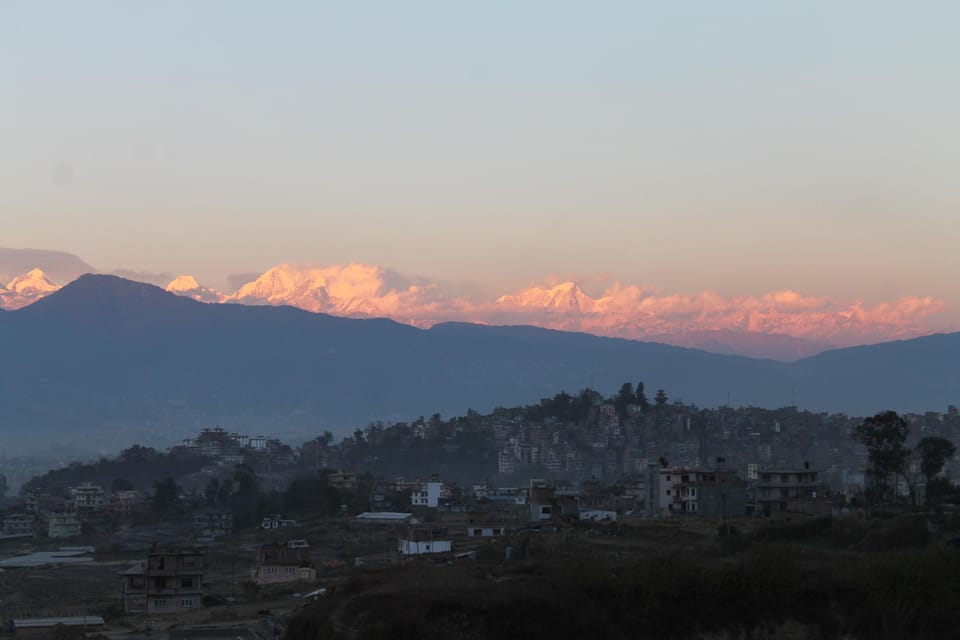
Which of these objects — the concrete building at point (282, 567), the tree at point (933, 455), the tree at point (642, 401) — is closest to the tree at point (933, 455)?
the tree at point (933, 455)

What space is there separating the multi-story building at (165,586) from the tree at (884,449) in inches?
1119

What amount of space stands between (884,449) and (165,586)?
3187 centimetres

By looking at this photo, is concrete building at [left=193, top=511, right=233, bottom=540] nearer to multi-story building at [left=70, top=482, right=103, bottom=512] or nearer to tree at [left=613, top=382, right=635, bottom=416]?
multi-story building at [left=70, top=482, right=103, bottom=512]

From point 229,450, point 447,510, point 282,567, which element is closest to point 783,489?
point 282,567

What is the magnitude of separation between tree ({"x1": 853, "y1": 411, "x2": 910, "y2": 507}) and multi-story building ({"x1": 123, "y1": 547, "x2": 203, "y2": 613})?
Result: 93.3 ft

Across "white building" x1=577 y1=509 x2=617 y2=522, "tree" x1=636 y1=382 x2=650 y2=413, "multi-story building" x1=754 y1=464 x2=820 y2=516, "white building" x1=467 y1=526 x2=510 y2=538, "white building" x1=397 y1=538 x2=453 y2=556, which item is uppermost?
"tree" x1=636 y1=382 x2=650 y2=413

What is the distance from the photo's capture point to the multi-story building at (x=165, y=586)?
50.1 m

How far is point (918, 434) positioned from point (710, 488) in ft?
288

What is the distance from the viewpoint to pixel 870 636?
35.2 meters

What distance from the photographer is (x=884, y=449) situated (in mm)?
64500

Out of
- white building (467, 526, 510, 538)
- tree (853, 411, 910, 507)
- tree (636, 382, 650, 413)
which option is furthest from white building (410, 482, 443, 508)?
tree (636, 382, 650, 413)

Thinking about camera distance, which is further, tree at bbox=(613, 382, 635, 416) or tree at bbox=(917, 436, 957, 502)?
tree at bbox=(613, 382, 635, 416)

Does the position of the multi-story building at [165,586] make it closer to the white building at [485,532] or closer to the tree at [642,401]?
the white building at [485,532]

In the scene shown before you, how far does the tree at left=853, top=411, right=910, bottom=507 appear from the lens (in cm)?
6309
